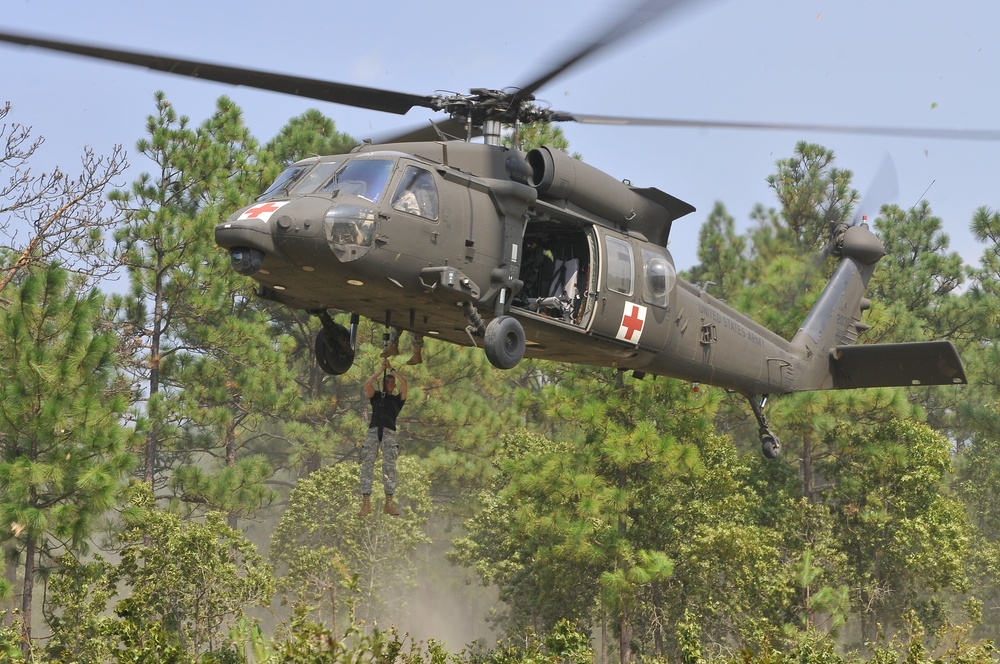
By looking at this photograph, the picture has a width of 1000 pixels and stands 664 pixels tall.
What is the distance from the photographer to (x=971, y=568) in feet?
115

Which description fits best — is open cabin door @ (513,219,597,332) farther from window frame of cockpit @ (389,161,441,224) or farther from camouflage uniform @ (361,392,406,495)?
camouflage uniform @ (361,392,406,495)

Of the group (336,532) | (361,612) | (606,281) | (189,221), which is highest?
(189,221)

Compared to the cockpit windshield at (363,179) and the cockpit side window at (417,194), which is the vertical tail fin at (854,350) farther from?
the cockpit windshield at (363,179)

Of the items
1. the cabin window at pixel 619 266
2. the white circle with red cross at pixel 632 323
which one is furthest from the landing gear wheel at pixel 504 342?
the white circle with red cross at pixel 632 323

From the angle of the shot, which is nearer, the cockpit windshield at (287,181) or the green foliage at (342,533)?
the cockpit windshield at (287,181)

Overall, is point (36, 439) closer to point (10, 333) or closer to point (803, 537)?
point (10, 333)

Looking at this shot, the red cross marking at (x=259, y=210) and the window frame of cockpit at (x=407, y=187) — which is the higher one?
the window frame of cockpit at (x=407, y=187)

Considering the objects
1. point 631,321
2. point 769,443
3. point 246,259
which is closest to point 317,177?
point 246,259

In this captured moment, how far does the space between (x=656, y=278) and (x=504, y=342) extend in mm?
2658

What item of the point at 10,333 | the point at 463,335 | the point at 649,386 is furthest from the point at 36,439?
the point at 649,386

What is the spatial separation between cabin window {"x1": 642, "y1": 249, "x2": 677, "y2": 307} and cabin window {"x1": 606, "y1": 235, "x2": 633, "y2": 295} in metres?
0.29

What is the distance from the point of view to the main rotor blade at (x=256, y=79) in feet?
28.4

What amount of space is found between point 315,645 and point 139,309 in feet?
55.8

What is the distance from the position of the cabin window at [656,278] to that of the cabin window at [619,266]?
0.95 ft
